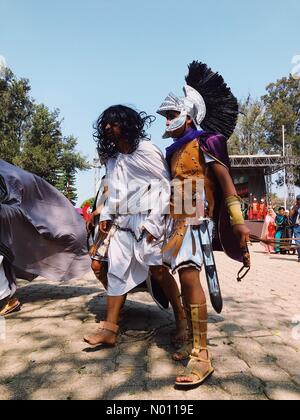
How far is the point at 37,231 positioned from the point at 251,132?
44.3 meters

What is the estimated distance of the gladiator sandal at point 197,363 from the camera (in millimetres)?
2378

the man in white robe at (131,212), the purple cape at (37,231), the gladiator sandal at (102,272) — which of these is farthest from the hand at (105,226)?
the purple cape at (37,231)

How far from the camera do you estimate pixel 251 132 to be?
46.0 metres

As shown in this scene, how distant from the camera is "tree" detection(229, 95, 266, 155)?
4550 centimetres

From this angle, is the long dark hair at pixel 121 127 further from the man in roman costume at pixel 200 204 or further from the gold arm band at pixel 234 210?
the gold arm band at pixel 234 210

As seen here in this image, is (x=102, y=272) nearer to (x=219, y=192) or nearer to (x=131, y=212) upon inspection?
(x=131, y=212)

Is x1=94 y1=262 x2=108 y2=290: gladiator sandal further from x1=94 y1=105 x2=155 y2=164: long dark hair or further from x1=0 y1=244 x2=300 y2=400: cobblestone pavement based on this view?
x1=94 y1=105 x2=155 y2=164: long dark hair

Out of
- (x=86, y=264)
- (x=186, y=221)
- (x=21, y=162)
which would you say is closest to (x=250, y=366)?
(x=186, y=221)

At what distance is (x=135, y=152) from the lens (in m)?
3.25

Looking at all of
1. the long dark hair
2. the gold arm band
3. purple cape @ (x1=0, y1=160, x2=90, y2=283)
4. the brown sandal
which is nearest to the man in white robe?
the long dark hair

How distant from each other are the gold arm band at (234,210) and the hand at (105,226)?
1.11 m

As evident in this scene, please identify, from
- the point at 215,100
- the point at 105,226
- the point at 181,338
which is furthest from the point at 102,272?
the point at 215,100
